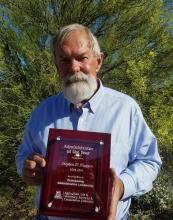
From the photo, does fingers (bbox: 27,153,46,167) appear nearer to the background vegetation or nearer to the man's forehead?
the man's forehead

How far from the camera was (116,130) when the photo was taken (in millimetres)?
2365

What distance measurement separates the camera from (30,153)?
241 centimetres

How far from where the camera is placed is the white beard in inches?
97.6

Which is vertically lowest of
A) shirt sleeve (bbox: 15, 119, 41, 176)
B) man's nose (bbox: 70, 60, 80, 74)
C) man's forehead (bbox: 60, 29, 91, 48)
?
shirt sleeve (bbox: 15, 119, 41, 176)

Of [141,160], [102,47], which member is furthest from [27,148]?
[102,47]

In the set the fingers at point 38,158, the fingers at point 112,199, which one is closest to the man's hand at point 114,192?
the fingers at point 112,199

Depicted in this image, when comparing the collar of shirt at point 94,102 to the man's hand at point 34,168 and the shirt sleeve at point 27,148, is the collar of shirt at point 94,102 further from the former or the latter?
the man's hand at point 34,168

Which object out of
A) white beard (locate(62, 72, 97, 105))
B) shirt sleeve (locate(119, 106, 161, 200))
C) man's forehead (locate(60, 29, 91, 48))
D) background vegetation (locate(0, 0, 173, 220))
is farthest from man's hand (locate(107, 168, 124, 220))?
background vegetation (locate(0, 0, 173, 220))

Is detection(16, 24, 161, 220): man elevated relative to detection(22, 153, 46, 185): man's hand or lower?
elevated

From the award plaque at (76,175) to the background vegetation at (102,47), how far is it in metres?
4.61

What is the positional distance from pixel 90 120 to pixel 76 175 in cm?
36

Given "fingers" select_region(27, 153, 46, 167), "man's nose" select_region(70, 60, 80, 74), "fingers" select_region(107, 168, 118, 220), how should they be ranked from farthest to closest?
"man's nose" select_region(70, 60, 80, 74)
"fingers" select_region(27, 153, 46, 167)
"fingers" select_region(107, 168, 118, 220)

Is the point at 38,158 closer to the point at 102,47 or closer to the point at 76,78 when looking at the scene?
the point at 76,78

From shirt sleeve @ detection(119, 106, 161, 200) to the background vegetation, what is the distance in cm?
443
